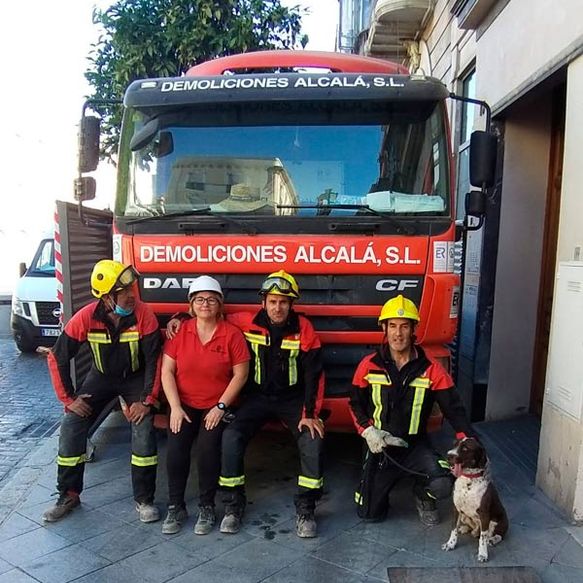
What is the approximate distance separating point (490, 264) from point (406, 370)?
2617 millimetres

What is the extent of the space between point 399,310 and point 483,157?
5.01 ft

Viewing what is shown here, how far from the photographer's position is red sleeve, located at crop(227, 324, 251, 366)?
12.9ft

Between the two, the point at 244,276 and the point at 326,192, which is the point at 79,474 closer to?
the point at 244,276

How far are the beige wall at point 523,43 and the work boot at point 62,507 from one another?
4.55 metres

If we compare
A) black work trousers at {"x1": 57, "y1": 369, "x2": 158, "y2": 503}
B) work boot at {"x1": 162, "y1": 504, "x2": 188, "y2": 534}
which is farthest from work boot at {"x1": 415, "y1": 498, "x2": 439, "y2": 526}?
black work trousers at {"x1": 57, "y1": 369, "x2": 158, "y2": 503}

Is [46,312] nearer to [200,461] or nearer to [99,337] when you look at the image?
[99,337]

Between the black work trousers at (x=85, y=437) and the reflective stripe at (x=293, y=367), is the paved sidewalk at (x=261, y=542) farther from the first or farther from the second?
the reflective stripe at (x=293, y=367)

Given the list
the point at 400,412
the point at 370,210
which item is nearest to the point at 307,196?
the point at 370,210

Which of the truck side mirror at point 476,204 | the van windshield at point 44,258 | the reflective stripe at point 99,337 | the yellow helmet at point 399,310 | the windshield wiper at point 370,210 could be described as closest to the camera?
the yellow helmet at point 399,310

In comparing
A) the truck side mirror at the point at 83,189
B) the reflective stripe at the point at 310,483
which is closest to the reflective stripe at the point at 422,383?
the reflective stripe at the point at 310,483

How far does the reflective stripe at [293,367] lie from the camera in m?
3.94

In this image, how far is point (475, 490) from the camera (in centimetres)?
341

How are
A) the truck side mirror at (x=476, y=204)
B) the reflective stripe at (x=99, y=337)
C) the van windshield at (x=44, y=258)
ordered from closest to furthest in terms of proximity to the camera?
the reflective stripe at (x=99, y=337), the truck side mirror at (x=476, y=204), the van windshield at (x=44, y=258)

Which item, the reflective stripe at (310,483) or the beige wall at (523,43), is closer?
the reflective stripe at (310,483)
